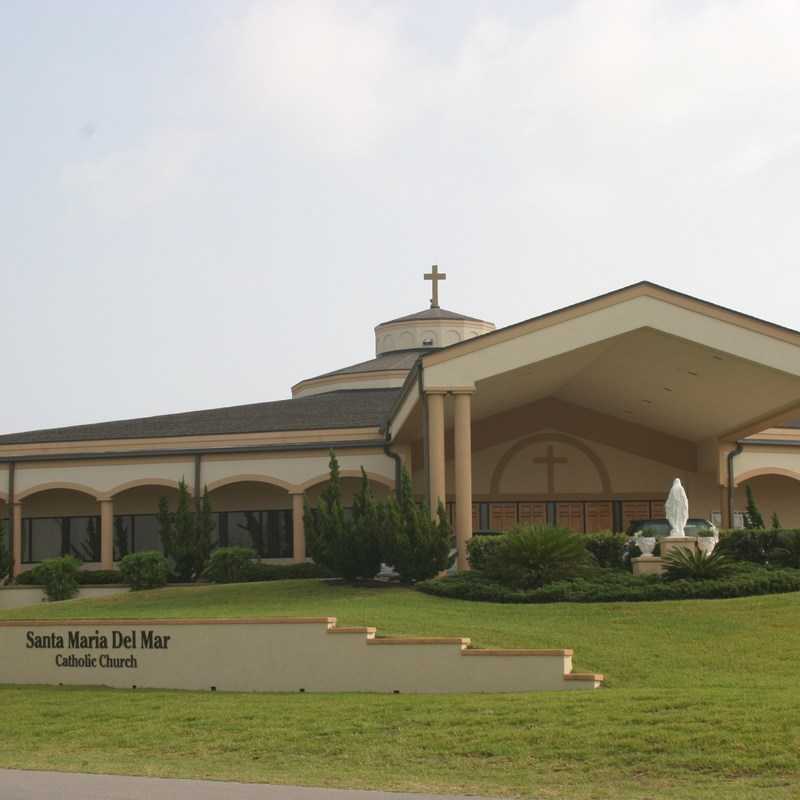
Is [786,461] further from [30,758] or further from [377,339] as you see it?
[30,758]

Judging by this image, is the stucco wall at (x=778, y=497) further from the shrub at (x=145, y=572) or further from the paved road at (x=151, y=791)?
the paved road at (x=151, y=791)

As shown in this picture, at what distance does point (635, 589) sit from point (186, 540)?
43.4ft

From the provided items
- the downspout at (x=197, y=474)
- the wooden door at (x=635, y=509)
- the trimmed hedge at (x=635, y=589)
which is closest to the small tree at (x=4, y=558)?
the downspout at (x=197, y=474)

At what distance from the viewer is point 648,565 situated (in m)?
26.5

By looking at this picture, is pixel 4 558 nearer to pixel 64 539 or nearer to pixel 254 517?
pixel 64 539

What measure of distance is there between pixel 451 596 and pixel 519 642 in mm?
5136

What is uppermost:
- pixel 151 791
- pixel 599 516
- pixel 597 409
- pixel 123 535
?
pixel 597 409

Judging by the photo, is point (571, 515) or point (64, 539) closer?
point (64, 539)

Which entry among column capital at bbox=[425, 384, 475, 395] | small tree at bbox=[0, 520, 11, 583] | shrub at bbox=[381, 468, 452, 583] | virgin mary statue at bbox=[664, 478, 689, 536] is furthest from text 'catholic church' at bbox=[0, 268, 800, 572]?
virgin mary statue at bbox=[664, 478, 689, 536]

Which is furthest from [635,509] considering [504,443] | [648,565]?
[648,565]

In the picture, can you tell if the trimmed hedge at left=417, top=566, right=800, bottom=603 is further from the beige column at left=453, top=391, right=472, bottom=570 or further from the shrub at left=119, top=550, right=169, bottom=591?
the shrub at left=119, top=550, right=169, bottom=591

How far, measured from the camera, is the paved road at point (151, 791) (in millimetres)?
12781

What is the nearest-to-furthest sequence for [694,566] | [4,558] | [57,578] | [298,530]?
[694,566], [57,578], [4,558], [298,530]

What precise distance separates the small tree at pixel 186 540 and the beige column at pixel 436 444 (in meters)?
7.39
